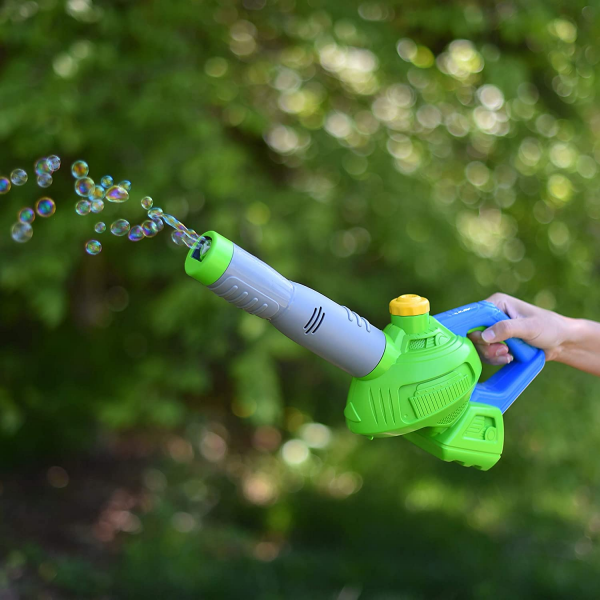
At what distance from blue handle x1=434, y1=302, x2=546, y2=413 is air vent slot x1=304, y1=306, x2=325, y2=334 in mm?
367

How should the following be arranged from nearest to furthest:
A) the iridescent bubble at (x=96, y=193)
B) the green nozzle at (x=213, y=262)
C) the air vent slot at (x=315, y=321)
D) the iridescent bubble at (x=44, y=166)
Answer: the green nozzle at (x=213, y=262) < the air vent slot at (x=315, y=321) < the iridescent bubble at (x=96, y=193) < the iridescent bubble at (x=44, y=166)

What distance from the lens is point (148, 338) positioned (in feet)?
13.3

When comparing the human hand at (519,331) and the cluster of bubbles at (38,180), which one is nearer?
the human hand at (519,331)

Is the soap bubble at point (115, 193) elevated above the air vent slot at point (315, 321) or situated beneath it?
situated beneath

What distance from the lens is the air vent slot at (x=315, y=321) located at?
1.36 m

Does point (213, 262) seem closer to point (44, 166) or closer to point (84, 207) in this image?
point (84, 207)

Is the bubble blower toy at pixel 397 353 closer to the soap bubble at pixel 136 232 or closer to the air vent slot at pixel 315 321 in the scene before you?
the air vent slot at pixel 315 321

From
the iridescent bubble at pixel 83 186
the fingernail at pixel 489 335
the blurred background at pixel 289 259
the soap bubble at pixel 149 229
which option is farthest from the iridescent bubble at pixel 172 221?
the blurred background at pixel 289 259

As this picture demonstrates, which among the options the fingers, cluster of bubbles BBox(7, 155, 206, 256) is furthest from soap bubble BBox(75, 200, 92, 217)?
the fingers

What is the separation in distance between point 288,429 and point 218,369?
94cm

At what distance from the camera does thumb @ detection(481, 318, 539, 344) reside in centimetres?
164

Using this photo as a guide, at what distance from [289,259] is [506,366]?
1263 mm

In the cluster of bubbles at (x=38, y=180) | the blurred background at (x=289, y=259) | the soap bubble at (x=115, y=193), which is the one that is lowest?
the blurred background at (x=289, y=259)

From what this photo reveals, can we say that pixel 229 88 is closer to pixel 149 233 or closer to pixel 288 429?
pixel 149 233
